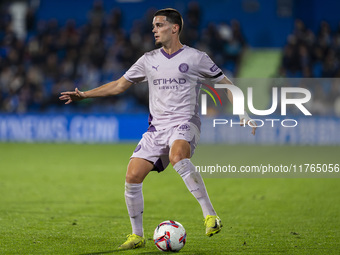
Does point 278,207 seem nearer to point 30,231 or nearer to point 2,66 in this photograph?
point 30,231

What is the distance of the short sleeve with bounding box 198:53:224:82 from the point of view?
5570 millimetres

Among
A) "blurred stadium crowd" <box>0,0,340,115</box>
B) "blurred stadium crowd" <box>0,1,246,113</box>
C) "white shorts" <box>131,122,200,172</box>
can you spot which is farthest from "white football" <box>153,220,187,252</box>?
"blurred stadium crowd" <box>0,1,246,113</box>

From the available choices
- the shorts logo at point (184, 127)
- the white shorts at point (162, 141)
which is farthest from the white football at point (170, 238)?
the shorts logo at point (184, 127)

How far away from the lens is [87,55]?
21.5 m

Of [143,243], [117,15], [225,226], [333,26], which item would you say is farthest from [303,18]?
[143,243]

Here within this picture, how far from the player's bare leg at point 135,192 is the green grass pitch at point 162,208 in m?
0.12

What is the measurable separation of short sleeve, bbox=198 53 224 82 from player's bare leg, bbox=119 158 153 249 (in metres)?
0.96

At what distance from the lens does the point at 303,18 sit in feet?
73.9

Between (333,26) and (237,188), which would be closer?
(237,188)

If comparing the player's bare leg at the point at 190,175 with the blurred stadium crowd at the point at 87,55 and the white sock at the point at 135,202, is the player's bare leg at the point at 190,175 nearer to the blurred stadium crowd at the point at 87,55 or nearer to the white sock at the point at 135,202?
the white sock at the point at 135,202

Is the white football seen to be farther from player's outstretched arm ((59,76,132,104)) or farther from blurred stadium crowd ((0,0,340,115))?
blurred stadium crowd ((0,0,340,115))

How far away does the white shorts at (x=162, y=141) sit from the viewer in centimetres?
542

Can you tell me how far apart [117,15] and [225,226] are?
1699 centimetres

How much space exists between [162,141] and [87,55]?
54.1 ft
